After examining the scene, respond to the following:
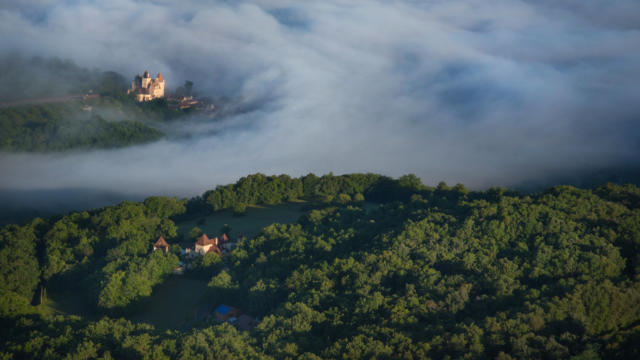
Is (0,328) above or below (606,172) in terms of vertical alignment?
below

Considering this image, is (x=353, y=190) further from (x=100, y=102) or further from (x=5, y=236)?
(x=100, y=102)

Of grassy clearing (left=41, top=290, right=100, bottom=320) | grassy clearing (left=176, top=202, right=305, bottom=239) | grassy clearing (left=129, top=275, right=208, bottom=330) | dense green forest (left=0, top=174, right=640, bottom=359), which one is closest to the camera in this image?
dense green forest (left=0, top=174, right=640, bottom=359)

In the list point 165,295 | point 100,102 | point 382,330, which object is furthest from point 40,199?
point 382,330

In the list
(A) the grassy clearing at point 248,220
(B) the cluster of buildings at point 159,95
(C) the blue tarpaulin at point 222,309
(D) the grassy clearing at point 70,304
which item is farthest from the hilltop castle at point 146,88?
(C) the blue tarpaulin at point 222,309

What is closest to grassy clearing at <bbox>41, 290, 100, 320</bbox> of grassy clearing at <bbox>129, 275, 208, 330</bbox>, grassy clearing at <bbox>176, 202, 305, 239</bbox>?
grassy clearing at <bbox>129, 275, 208, 330</bbox>

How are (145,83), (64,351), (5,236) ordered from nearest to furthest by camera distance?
(64,351) → (5,236) → (145,83)

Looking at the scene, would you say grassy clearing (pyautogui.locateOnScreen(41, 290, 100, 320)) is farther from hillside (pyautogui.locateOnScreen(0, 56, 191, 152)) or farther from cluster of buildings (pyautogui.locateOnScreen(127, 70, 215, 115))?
cluster of buildings (pyautogui.locateOnScreen(127, 70, 215, 115))

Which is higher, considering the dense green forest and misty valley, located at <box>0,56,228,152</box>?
misty valley, located at <box>0,56,228,152</box>

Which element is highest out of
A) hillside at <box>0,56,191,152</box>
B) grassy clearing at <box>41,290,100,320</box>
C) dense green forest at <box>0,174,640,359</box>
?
hillside at <box>0,56,191,152</box>
